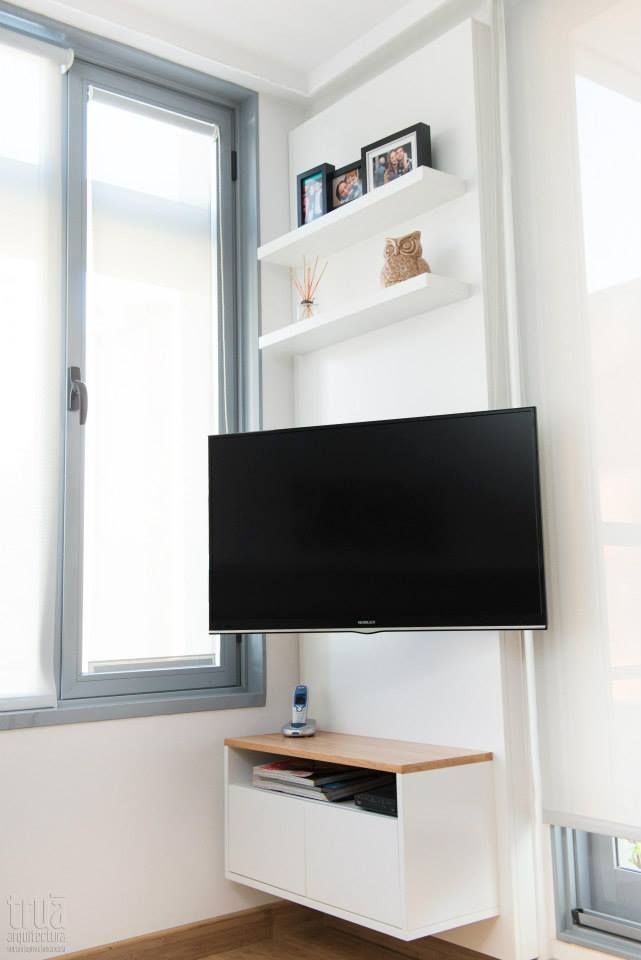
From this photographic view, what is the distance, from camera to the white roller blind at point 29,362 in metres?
2.56

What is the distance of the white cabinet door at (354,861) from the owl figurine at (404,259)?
148 cm

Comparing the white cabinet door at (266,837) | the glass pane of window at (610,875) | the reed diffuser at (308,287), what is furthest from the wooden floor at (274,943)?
the reed diffuser at (308,287)

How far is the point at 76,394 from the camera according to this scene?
2758 mm

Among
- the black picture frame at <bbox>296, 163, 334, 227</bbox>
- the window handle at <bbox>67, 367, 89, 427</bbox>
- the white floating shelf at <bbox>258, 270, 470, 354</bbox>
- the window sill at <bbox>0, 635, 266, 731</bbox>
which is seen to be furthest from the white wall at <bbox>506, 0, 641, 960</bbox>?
the window handle at <bbox>67, 367, 89, 427</bbox>

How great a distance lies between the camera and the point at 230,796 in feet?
8.91

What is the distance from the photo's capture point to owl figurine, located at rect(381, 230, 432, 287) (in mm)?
2615

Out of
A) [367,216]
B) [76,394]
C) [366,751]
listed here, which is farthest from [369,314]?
[366,751]

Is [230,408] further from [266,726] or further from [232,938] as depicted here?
[232,938]

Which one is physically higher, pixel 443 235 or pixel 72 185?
pixel 72 185

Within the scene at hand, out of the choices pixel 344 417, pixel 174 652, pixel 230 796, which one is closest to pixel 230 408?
pixel 344 417

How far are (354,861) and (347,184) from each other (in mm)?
2025

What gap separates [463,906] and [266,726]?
920 millimetres

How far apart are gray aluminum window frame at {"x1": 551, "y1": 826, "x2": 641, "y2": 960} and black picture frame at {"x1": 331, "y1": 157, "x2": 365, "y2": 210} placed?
1928mm

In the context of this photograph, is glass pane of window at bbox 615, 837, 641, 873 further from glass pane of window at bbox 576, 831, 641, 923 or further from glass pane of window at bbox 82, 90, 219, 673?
glass pane of window at bbox 82, 90, 219, 673
